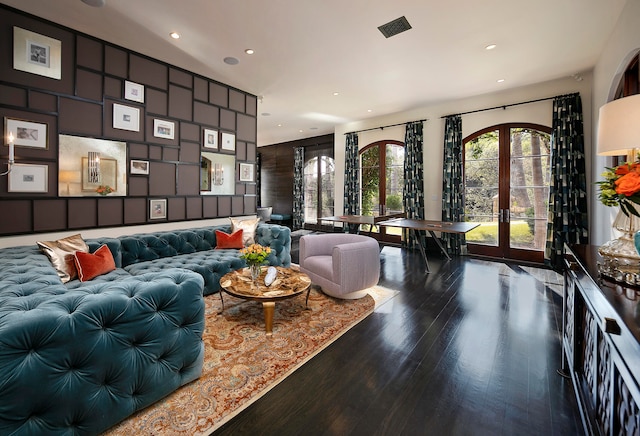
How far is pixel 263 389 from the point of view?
5.93ft

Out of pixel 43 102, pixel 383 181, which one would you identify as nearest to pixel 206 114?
pixel 43 102

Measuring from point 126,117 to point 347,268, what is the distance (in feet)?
11.3

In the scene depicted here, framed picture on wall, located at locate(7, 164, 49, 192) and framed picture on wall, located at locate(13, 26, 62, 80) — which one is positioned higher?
framed picture on wall, located at locate(13, 26, 62, 80)

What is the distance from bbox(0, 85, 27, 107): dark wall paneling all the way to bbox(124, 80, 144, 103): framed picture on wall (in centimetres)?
96

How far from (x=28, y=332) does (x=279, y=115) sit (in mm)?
6348

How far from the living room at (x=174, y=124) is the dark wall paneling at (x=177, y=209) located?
0.02 metres

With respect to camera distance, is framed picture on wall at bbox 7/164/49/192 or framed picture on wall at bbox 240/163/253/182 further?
framed picture on wall at bbox 240/163/253/182

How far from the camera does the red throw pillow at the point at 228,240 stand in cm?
413

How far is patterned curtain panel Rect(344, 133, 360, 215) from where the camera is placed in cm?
729

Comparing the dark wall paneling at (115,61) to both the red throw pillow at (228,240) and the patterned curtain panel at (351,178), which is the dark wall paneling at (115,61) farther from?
the patterned curtain panel at (351,178)

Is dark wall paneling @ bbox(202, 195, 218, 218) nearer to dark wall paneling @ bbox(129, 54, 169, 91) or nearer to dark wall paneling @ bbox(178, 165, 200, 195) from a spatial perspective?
dark wall paneling @ bbox(178, 165, 200, 195)

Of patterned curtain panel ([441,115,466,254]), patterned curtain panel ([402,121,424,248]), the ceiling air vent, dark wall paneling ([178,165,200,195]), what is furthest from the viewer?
patterned curtain panel ([402,121,424,248])

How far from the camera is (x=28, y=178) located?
2.96 meters

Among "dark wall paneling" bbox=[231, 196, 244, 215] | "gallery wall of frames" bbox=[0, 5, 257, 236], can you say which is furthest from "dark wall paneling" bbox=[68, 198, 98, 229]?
"dark wall paneling" bbox=[231, 196, 244, 215]
